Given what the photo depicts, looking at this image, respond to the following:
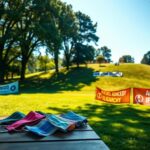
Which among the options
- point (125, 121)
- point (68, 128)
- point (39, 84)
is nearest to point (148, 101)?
point (125, 121)

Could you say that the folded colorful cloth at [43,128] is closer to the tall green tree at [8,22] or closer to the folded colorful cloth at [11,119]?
the folded colorful cloth at [11,119]

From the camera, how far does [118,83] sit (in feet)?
178

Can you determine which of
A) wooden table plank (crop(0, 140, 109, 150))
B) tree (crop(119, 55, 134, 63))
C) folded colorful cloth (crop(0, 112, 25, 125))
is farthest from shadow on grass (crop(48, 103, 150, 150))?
tree (crop(119, 55, 134, 63))

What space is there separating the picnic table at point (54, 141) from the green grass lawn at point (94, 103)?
4.31 meters

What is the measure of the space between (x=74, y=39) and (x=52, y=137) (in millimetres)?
63328

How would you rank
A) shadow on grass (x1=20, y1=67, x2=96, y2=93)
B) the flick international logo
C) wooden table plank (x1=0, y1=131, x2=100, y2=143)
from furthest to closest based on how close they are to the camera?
shadow on grass (x1=20, y1=67, x2=96, y2=93), the flick international logo, wooden table plank (x1=0, y1=131, x2=100, y2=143)

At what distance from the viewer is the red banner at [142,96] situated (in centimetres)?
2103

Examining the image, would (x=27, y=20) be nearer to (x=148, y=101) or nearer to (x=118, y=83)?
(x=118, y=83)

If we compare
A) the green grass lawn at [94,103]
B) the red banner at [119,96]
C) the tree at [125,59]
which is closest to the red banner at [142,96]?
the red banner at [119,96]

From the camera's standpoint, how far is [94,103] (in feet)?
70.7

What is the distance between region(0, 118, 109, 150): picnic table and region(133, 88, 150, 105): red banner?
1721cm

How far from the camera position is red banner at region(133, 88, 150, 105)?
21031mm

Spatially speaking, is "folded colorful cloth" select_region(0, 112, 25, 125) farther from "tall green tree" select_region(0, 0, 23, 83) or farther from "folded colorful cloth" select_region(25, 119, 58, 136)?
"tall green tree" select_region(0, 0, 23, 83)

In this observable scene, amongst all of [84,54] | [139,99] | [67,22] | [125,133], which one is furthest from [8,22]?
[125,133]
